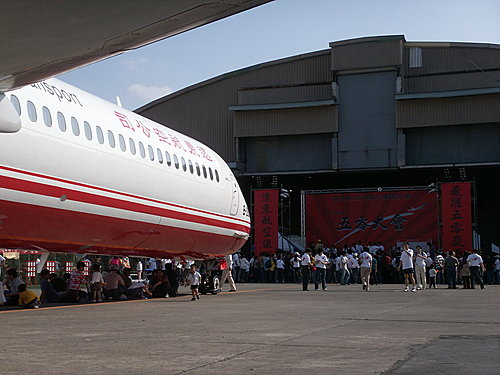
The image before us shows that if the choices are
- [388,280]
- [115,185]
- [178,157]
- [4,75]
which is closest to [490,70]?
[388,280]

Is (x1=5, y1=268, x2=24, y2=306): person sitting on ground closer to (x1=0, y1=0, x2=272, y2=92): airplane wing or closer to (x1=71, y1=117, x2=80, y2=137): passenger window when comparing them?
(x1=71, y1=117, x2=80, y2=137): passenger window

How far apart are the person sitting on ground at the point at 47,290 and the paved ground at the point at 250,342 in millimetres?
4075

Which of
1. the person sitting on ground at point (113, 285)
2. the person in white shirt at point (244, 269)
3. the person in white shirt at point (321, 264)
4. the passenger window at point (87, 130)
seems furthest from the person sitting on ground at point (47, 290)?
the person in white shirt at point (244, 269)

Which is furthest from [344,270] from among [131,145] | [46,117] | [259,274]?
Answer: [46,117]

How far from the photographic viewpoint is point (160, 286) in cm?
2256

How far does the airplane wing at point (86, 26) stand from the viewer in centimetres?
471

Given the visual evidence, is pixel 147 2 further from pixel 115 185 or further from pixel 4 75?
pixel 115 185

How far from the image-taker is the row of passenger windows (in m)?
12.9

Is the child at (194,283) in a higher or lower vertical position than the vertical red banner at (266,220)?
lower

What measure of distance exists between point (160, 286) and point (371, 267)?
39.0 ft

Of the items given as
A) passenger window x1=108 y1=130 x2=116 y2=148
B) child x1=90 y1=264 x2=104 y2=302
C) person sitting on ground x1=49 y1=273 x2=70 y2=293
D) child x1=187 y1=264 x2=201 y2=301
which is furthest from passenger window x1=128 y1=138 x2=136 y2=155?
person sitting on ground x1=49 y1=273 x2=70 y2=293

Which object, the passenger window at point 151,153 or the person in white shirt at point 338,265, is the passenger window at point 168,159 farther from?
the person in white shirt at point 338,265

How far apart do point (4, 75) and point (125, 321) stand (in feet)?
24.6

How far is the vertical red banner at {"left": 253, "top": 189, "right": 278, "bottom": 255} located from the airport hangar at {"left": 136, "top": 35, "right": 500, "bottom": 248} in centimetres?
126
